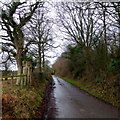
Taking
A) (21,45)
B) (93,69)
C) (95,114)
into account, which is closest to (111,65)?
(93,69)

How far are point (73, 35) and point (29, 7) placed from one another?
7479 mm

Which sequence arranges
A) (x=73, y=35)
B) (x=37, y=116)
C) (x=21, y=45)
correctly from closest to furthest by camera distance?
(x=37, y=116) < (x=21, y=45) < (x=73, y=35)

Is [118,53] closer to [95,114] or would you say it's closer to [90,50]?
[90,50]

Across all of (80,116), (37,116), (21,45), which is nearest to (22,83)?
(21,45)

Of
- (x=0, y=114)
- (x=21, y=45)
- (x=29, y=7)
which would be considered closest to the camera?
(x=0, y=114)

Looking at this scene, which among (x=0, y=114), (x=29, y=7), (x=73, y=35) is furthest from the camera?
(x=73, y=35)

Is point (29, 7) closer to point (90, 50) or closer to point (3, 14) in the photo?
point (3, 14)

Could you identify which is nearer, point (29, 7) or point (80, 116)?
point (80, 116)

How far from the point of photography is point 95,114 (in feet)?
18.2

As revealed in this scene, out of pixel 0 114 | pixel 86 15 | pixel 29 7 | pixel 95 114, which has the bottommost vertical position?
pixel 95 114

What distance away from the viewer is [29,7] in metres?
10.7

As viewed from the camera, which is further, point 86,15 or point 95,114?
point 86,15

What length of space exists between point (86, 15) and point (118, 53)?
7218 millimetres

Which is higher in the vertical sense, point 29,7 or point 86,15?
point 86,15
